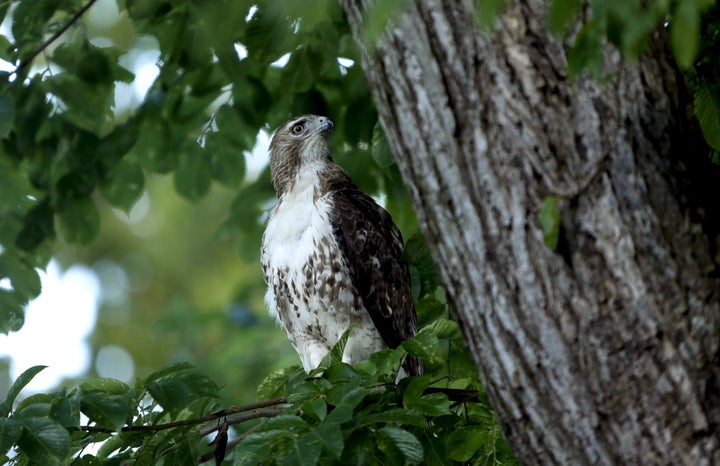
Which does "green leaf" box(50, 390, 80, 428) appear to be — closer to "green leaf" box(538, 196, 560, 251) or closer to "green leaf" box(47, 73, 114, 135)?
"green leaf" box(538, 196, 560, 251)

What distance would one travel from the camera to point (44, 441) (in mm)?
2738

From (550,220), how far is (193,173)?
3625 mm

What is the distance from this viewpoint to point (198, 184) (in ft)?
17.8

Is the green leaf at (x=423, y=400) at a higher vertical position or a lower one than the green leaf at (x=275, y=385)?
lower

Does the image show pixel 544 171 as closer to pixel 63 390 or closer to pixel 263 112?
pixel 63 390

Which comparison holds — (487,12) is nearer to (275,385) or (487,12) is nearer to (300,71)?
(275,385)

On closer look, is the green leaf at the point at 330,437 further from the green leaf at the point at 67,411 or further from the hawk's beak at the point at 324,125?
the hawk's beak at the point at 324,125

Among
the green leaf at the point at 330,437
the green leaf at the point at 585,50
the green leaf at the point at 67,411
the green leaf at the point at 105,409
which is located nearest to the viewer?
the green leaf at the point at 585,50

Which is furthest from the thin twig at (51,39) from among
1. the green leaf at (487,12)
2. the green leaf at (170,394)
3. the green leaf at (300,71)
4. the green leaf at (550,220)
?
the green leaf at (487,12)

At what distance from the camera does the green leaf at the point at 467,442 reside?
300cm

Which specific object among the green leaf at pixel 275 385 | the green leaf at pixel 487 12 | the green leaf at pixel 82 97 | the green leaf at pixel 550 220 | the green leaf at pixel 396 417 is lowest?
the green leaf at pixel 396 417

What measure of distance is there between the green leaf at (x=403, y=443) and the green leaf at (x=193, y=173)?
2889 millimetres

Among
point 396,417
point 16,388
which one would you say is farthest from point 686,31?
point 16,388

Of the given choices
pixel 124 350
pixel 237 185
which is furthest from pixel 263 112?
pixel 124 350
